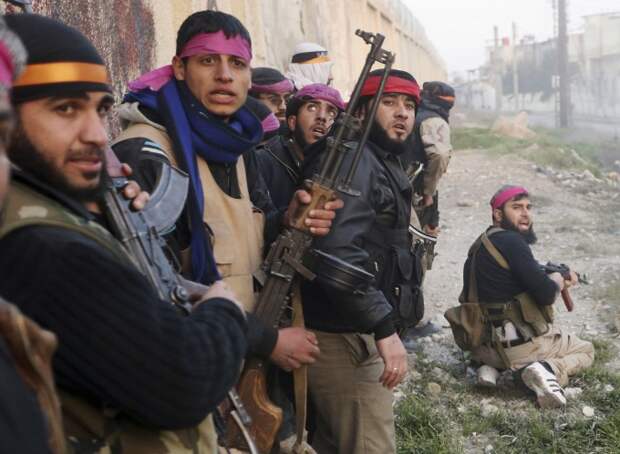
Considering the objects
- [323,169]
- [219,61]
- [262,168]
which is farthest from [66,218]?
[262,168]

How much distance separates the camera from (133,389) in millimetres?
1172

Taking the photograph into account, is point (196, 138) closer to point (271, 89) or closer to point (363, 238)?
point (363, 238)

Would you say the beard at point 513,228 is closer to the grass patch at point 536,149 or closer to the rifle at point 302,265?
the rifle at point 302,265

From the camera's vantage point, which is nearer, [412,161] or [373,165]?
[373,165]

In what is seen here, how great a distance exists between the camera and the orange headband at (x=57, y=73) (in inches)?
Result: 49.6

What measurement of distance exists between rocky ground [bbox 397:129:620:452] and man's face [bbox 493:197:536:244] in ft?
2.78

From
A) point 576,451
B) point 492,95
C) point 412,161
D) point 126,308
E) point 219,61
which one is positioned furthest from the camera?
point 492,95

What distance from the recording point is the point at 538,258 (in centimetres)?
777

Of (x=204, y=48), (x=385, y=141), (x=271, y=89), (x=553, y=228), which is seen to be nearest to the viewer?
(x=204, y=48)

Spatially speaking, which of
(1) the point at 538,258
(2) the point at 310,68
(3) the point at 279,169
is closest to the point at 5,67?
(3) the point at 279,169

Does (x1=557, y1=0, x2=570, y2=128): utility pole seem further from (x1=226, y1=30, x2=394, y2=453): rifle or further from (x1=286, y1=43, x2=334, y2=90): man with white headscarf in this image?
(x1=226, y1=30, x2=394, y2=453): rifle

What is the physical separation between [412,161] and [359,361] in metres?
2.72

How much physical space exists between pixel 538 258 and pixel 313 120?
486cm

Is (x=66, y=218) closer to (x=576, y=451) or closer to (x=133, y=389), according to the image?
(x=133, y=389)
